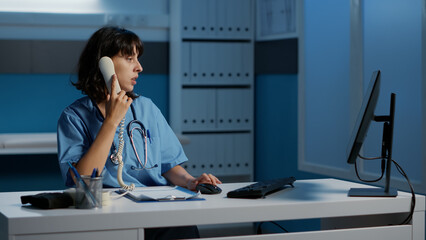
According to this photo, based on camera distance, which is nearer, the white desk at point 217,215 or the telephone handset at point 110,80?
the white desk at point 217,215

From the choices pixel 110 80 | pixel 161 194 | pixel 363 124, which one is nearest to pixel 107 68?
pixel 110 80

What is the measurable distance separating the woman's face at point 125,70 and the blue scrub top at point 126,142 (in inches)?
4.2

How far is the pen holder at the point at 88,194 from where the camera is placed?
63.7 inches

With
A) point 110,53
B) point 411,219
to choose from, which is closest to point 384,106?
point 411,219

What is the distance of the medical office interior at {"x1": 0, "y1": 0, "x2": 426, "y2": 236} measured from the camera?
3.59m

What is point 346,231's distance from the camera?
71.4 inches

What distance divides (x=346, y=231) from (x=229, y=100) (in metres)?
2.52

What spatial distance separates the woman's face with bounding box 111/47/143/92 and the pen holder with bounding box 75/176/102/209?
630 mm

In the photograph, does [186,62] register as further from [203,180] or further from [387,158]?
[387,158]

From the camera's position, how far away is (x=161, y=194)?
1857 mm

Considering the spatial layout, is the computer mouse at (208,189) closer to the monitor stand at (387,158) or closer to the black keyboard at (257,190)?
the black keyboard at (257,190)

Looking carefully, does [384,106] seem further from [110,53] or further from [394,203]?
[110,53]

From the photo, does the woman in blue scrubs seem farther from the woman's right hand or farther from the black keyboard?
the black keyboard

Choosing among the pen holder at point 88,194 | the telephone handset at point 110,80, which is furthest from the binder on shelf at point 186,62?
the pen holder at point 88,194
